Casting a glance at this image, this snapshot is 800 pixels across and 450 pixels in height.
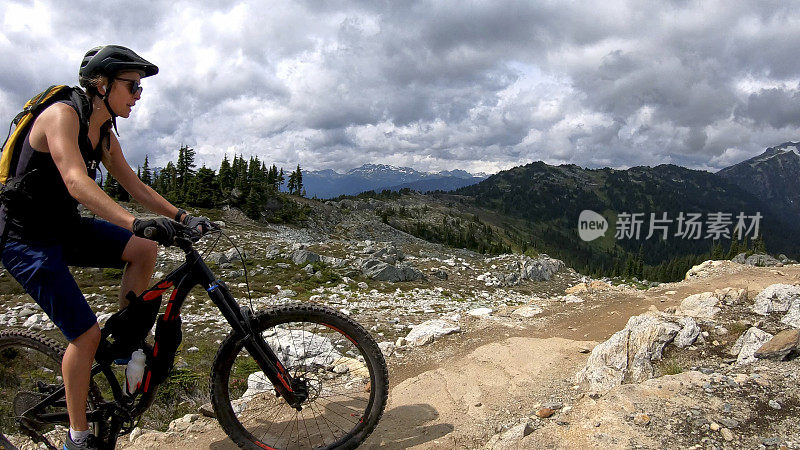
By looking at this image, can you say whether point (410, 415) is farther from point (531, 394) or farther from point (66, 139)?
point (66, 139)

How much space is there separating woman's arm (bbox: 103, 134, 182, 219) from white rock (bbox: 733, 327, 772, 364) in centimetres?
799

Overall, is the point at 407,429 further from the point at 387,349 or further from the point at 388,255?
the point at 388,255

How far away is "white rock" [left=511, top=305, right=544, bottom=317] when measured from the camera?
12.3m

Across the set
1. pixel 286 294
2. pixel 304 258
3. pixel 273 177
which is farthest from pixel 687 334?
pixel 273 177

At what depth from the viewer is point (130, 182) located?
4.43 metres

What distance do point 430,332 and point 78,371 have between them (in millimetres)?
7376

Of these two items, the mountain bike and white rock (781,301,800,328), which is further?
white rock (781,301,800,328)

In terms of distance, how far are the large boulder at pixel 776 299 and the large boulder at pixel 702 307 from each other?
73 centimetres

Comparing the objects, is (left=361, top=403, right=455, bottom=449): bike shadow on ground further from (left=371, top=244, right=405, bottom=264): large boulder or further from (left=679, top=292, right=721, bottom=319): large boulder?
(left=371, top=244, right=405, bottom=264): large boulder

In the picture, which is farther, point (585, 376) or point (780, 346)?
point (585, 376)

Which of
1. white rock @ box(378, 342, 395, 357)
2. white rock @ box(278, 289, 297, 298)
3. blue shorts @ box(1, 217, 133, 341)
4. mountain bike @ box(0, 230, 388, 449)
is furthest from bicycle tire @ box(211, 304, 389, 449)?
white rock @ box(278, 289, 297, 298)

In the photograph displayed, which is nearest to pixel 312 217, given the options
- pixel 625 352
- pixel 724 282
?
pixel 724 282

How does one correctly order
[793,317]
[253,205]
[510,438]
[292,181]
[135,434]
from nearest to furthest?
[510,438]
[135,434]
[793,317]
[253,205]
[292,181]

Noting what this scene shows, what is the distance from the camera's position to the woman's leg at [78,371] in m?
3.65
